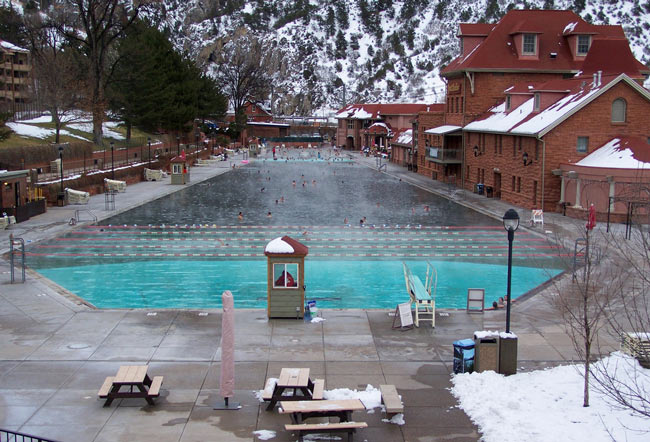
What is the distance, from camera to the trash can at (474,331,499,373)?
13.9 m

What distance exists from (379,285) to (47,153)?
36456mm

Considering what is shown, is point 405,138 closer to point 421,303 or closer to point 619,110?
point 619,110

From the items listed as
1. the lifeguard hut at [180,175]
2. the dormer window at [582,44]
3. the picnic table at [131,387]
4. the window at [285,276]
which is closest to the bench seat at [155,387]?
the picnic table at [131,387]

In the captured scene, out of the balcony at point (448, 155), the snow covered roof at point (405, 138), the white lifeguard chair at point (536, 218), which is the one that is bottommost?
the white lifeguard chair at point (536, 218)

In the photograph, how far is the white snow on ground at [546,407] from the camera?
11.2m

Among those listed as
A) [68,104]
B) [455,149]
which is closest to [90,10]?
[68,104]

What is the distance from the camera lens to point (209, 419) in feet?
39.3

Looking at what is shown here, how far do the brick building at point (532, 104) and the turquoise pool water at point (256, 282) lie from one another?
16551 millimetres

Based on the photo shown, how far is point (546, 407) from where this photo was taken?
1224 centimetres

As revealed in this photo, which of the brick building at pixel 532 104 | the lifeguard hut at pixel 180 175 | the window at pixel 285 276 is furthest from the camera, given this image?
the lifeguard hut at pixel 180 175

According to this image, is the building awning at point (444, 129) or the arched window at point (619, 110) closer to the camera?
the arched window at point (619, 110)

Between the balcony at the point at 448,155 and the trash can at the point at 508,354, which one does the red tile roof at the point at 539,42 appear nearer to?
the balcony at the point at 448,155

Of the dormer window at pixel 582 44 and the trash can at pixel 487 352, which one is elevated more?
the dormer window at pixel 582 44

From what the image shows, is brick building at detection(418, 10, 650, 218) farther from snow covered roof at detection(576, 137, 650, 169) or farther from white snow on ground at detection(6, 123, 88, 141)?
white snow on ground at detection(6, 123, 88, 141)
